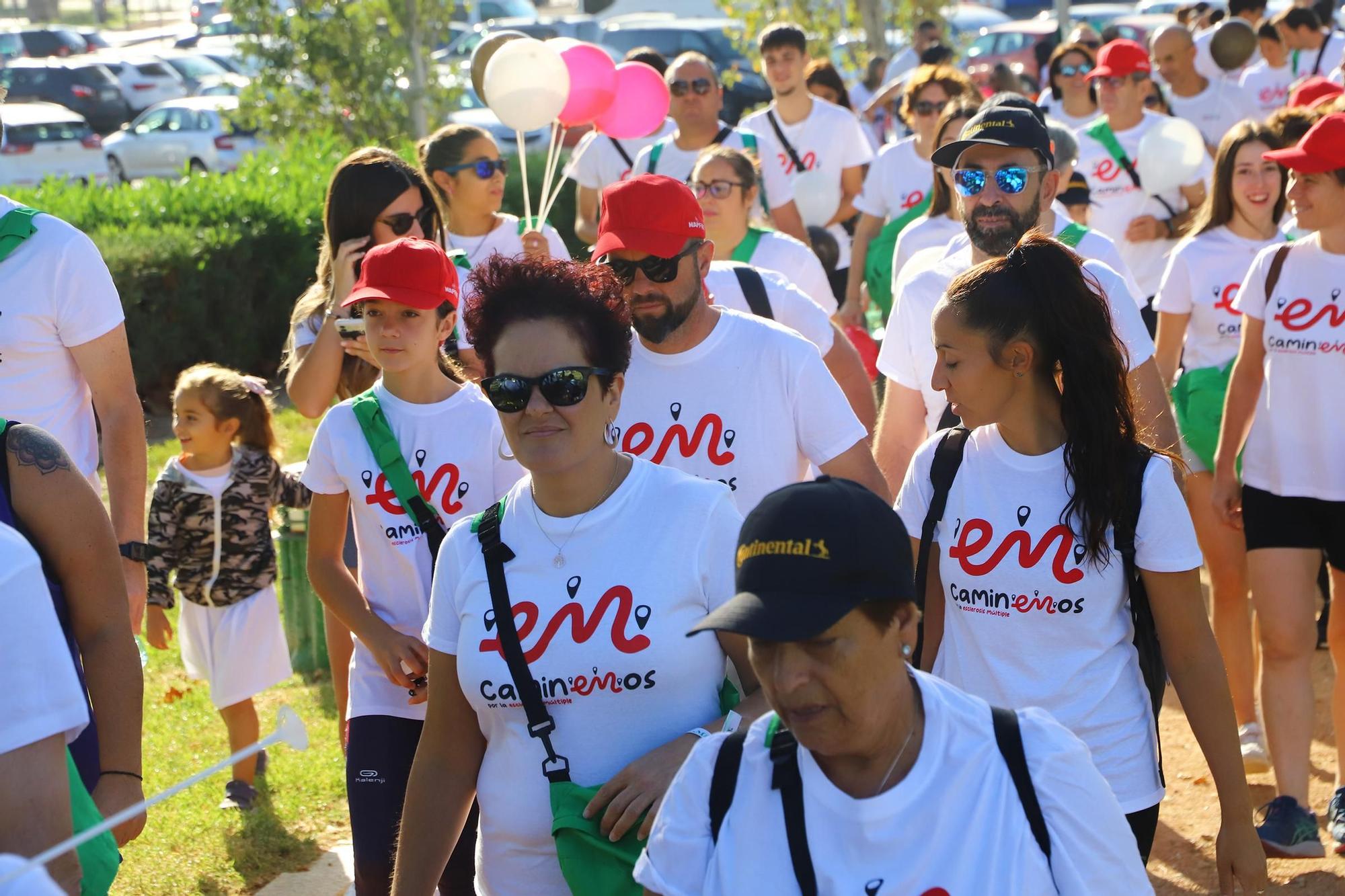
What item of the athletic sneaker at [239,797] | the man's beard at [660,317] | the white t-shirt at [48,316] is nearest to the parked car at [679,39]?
the athletic sneaker at [239,797]

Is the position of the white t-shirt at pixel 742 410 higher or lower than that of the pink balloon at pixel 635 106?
lower

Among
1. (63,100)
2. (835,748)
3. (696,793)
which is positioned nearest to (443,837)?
(696,793)

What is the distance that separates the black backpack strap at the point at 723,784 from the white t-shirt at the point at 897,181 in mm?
6892

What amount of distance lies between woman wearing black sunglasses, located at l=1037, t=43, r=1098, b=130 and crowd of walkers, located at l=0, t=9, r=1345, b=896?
489cm

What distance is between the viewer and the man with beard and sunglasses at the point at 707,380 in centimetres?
412

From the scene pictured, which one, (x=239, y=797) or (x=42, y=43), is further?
(x=42, y=43)

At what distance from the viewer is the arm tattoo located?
304 centimetres

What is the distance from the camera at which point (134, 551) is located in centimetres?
463

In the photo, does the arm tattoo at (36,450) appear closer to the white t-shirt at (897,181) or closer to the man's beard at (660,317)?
the man's beard at (660,317)

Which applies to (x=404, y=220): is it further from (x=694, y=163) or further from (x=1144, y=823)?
(x=694, y=163)

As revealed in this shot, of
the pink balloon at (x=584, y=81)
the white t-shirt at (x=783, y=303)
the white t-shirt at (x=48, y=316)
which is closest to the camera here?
the white t-shirt at (x=48, y=316)

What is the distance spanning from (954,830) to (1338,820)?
369 centimetres

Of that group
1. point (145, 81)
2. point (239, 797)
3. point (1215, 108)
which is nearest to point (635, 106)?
point (239, 797)

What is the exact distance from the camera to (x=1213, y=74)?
12.7m
